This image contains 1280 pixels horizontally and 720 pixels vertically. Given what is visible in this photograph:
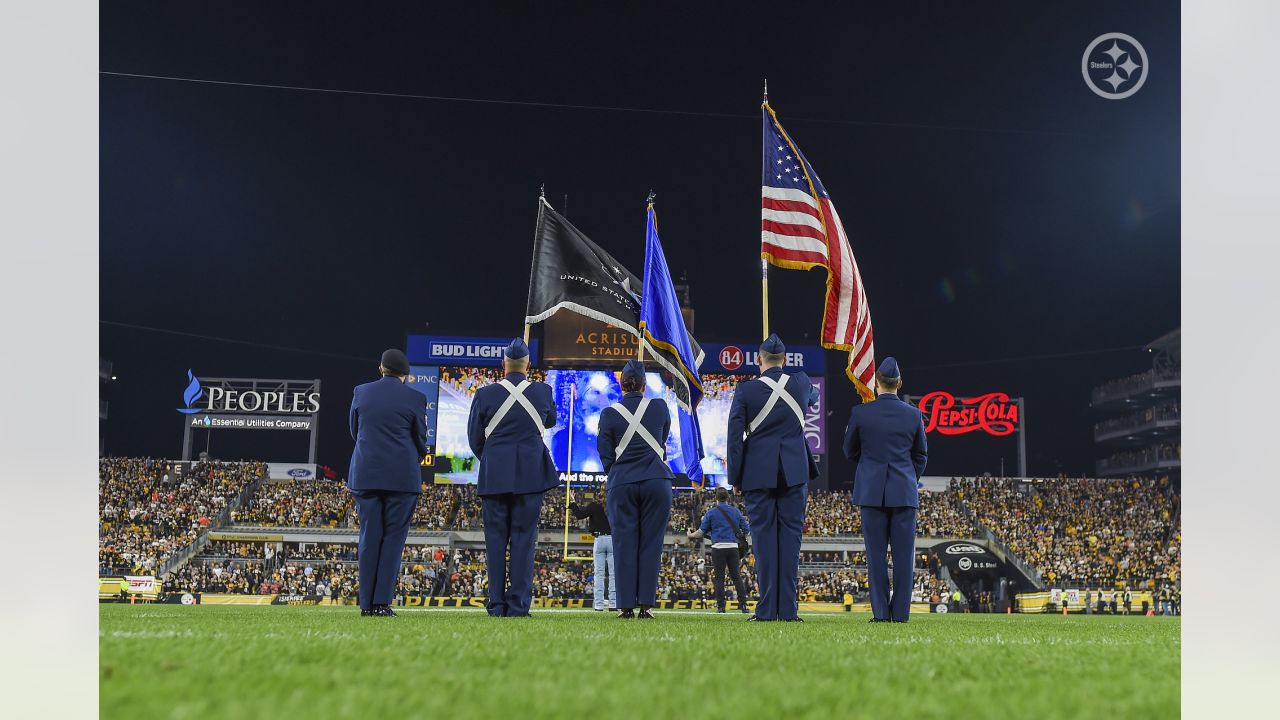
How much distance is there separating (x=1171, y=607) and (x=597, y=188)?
25.0m

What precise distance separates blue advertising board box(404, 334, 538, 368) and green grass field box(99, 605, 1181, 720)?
1405 inches

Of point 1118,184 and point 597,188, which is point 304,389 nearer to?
point 597,188

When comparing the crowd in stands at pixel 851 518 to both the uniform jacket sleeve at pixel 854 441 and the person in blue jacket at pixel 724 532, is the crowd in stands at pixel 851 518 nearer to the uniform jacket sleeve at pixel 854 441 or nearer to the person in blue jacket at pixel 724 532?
the person in blue jacket at pixel 724 532

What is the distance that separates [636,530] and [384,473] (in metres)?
2.07


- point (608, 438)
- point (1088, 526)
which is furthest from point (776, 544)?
point (1088, 526)

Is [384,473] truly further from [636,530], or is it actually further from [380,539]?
[636,530]

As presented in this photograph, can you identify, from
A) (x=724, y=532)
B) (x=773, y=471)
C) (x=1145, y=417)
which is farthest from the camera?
(x=1145, y=417)

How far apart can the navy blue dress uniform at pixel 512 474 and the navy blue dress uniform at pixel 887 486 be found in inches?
96.6

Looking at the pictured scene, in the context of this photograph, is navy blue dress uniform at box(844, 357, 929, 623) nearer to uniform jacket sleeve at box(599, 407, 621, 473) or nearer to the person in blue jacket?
uniform jacket sleeve at box(599, 407, 621, 473)

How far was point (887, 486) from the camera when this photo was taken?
24.0 ft

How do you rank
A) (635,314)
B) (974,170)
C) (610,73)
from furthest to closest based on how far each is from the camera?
(974,170) < (610,73) < (635,314)

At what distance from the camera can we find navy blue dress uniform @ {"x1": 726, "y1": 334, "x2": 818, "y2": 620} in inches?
285
